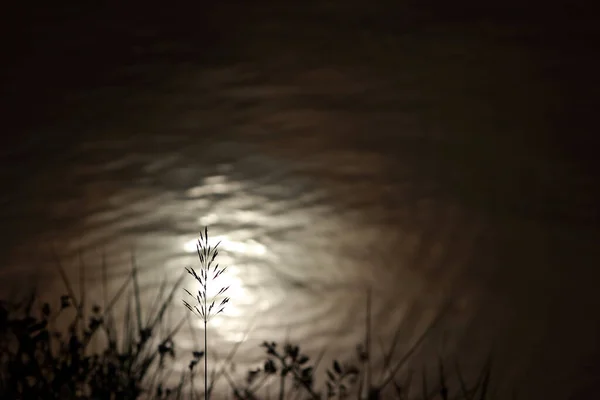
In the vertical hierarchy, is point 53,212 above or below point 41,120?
below

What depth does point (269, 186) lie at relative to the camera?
5.70 feet

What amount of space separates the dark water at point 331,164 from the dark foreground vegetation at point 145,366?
0.06 metres

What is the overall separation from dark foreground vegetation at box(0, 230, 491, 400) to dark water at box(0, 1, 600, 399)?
57 mm

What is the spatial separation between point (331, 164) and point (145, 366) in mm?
667

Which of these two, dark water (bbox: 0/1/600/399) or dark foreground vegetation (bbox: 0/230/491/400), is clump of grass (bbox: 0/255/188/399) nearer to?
dark foreground vegetation (bbox: 0/230/491/400)

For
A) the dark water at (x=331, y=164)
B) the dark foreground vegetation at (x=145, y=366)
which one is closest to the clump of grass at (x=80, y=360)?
the dark foreground vegetation at (x=145, y=366)

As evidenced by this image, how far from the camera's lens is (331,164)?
1774mm

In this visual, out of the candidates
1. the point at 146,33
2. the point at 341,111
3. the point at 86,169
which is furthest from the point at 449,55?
the point at 86,169

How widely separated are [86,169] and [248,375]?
645 millimetres

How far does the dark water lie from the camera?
1.52m

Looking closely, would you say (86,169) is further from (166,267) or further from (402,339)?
(402,339)

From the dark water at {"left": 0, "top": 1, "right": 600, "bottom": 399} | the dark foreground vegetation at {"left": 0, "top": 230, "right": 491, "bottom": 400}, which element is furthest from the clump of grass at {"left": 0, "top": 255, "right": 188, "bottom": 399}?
the dark water at {"left": 0, "top": 1, "right": 600, "bottom": 399}

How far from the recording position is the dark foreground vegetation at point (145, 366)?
119 cm

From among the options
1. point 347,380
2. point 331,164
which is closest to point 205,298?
point 347,380
